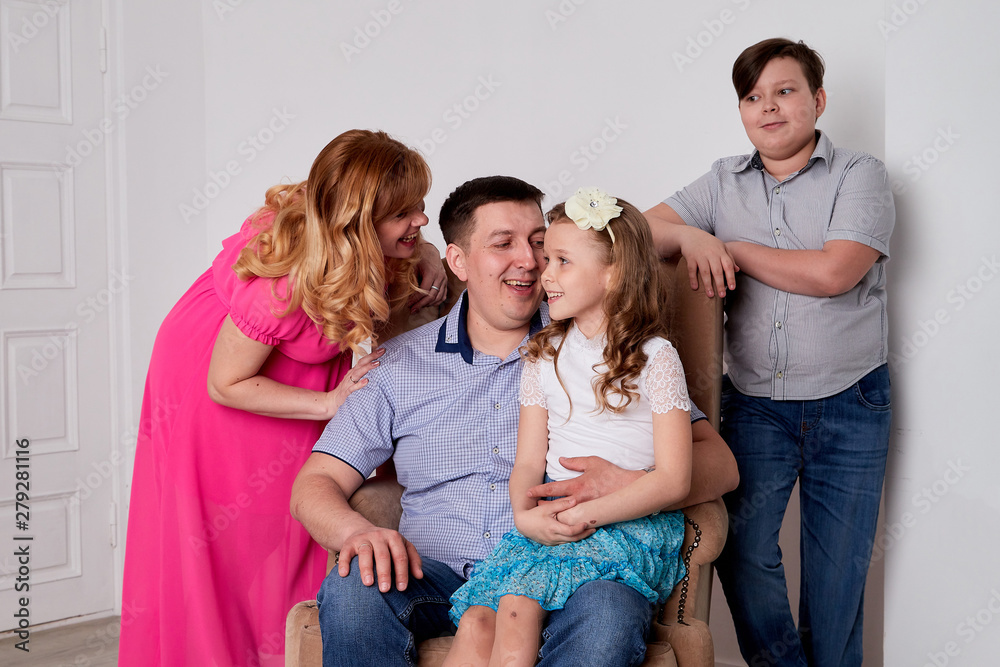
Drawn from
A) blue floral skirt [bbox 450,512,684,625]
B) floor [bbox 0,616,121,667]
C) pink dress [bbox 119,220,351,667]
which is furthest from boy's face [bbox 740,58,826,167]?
floor [bbox 0,616,121,667]

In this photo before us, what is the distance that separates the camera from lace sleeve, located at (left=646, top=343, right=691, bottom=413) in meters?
1.57

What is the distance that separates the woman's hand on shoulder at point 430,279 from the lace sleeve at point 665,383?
2.55ft

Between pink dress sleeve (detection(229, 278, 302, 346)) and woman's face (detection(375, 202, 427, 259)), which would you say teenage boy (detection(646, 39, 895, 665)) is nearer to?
woman's face (detection(375, 202, 427, 259))

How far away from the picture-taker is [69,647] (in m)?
3.05

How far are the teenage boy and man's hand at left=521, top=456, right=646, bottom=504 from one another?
21.9 inches

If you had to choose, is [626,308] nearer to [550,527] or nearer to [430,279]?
[550,527]

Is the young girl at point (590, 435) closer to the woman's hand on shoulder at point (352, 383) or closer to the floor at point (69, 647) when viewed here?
the woman's hand on shoulder at point (352, 383)

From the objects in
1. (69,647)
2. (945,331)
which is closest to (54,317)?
(69,647)

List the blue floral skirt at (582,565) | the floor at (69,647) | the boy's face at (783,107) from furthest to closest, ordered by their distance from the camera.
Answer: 1. the floor at (69,647)
2. the boy's face at (783,107)
3. the blue floral skirt at (582,565)

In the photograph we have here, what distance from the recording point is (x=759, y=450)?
204 cm

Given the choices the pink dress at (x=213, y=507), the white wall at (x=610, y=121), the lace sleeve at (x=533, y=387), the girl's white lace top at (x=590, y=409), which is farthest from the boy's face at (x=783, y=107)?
the pink dress at (x=213, y=507)

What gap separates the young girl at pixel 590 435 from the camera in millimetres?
1496

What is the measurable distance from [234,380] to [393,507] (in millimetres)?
488

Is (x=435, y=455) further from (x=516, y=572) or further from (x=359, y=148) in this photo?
(x=359, y=148)
